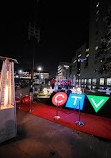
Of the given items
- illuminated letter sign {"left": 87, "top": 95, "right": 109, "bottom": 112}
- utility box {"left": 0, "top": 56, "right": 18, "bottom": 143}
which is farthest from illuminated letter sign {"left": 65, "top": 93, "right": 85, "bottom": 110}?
utility box {"left": 0, "top": 56, "right": 18, "bottom": 143}

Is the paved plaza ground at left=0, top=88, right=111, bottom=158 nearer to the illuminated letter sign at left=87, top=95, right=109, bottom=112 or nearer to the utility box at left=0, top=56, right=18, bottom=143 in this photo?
the utility box at left=0, top=56, right=18, bottom=143

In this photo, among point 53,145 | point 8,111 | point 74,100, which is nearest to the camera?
point 53,145

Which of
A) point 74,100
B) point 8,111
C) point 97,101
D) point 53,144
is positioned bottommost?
point 53,144

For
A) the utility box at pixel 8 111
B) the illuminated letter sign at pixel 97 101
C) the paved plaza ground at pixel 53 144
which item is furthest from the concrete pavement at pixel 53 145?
the illuminated letter sign at pixel 97 101

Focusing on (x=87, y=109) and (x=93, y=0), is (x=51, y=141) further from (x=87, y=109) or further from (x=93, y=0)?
(x=93, y=0)

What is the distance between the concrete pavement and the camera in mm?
2842

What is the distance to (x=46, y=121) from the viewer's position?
16.8 ft

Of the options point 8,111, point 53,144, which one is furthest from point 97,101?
point 8,111

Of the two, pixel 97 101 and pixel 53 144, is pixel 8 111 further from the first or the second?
pixel 97 101

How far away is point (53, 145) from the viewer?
10.6 ft

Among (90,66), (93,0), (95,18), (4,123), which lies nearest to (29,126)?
(4,123)

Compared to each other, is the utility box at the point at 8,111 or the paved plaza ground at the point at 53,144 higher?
the utility box at the point at 8,111

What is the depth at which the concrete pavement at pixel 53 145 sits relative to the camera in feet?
9.32

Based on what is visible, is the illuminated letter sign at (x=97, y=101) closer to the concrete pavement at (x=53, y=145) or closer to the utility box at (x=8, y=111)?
the concrete pavement at (x=53, y=145)
